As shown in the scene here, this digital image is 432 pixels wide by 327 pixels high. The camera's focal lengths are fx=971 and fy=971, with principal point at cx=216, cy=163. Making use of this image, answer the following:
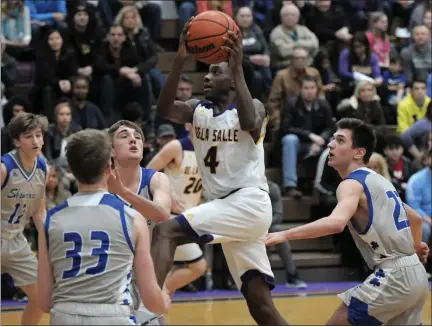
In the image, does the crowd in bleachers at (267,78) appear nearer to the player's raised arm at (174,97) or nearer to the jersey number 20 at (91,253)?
the player's raised arm at (174,97)

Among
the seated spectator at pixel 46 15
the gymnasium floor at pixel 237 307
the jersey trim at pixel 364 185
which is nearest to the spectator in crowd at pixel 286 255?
the gymnasium floor at pixel 237 307

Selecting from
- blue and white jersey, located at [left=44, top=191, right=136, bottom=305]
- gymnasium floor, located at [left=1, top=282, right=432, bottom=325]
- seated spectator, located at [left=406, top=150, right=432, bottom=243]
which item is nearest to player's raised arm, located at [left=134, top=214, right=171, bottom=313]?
blue and white jersey, located at [left=44, top=191, right=136, bottom=305]

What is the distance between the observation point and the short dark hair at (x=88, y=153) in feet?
14.8

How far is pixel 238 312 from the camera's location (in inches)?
369

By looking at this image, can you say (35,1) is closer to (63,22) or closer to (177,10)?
(63,22)

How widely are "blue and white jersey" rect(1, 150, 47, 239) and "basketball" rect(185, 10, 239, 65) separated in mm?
2205

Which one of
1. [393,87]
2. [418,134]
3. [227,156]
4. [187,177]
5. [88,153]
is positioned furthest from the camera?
[393,87]

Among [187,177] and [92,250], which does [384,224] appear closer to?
[92,250]

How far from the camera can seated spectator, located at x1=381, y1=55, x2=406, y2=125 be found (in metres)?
13.5

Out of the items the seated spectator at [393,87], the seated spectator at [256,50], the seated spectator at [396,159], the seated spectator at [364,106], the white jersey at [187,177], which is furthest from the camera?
the seated spectator at [393,87]

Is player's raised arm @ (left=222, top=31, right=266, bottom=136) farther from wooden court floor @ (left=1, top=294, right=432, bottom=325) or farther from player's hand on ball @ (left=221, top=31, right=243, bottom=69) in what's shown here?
wooden court floor @ (left=1, top=294, right=432, bottom=325)

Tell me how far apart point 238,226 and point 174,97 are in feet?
3.17

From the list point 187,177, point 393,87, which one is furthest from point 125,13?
→ point 393,87

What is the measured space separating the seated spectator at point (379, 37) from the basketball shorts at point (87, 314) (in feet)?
32.5
